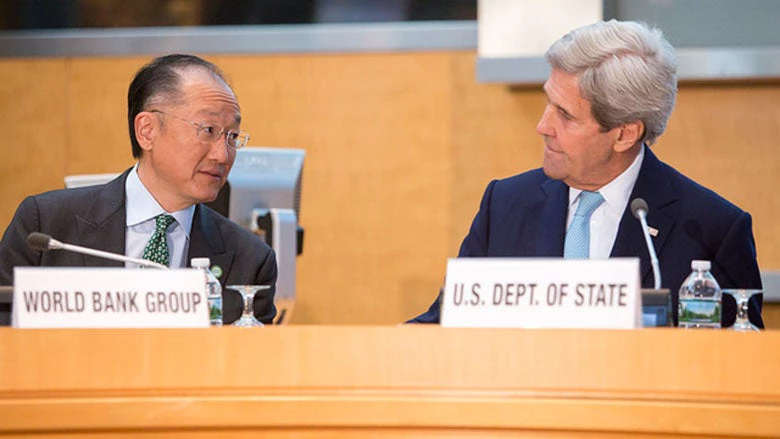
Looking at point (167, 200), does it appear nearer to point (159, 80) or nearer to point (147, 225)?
point (147, 225)

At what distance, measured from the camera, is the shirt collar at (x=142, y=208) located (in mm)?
2209

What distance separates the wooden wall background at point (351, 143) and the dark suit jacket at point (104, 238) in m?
1.70

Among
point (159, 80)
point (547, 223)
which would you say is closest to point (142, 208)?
point (159, 80)

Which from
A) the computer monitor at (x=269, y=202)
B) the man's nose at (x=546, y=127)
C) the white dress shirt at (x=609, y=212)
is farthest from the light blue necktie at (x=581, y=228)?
the computer monitor at (x=269, y=202)

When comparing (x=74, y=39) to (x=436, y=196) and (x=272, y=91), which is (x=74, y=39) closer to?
(x=272, y=91)

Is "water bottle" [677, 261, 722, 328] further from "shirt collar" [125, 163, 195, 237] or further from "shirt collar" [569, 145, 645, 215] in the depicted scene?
"shirt collar" [125, 163, 195, 237]

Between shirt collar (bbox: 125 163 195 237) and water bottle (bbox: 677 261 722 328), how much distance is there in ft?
3.47

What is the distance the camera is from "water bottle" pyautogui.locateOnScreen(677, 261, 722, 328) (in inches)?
62.9

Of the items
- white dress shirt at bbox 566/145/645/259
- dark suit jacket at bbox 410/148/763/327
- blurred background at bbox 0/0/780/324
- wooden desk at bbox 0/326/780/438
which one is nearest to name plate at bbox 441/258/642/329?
wooden desk at bbox 0/326/780/438

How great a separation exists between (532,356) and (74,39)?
11.0ft

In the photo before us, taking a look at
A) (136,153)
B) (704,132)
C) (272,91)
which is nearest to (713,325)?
(136,153)

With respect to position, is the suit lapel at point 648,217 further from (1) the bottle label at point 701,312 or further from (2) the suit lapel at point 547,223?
(1) the bottle label at point 701,312

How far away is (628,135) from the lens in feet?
7.14

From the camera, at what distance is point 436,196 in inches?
156
